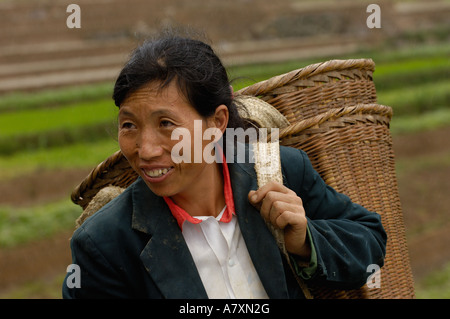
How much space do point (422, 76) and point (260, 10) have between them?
8.11m

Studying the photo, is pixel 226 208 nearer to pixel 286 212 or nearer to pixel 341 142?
pixel 286 212

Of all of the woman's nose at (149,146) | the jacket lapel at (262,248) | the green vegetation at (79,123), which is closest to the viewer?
the woman's nose at (149,146)


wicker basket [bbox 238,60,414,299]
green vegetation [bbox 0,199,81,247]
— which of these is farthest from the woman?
green vegetation [bbox 0,199,81,247]

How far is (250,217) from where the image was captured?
1.56 metres

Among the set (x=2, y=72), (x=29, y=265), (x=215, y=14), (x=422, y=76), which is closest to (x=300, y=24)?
(x=215, y=14)

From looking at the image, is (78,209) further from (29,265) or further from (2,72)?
(2,72)

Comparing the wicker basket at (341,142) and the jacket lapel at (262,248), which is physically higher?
the wicker basket at (341,142)

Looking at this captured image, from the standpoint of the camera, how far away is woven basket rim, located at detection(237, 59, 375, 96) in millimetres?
1919

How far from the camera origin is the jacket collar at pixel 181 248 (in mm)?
Answer: 1447

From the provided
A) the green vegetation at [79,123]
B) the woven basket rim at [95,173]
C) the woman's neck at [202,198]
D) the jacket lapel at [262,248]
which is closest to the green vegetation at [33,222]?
the green vegetation at [79,123]

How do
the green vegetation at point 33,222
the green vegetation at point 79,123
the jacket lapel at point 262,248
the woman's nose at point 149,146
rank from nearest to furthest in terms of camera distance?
the woman's nose at point 149,146
the jacket lapel at point 262,248
the green vegetation at point 33,222
the green vegetation at point 79,123

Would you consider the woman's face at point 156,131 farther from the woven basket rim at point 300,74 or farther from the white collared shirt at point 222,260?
the woven basket rim at point 300,74

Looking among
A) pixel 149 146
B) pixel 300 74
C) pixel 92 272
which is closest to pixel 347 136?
pixel 300 74

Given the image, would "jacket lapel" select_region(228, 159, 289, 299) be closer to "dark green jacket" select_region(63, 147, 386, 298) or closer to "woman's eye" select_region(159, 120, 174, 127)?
"dark green jacket" select_region(63, 147, 386, 298)
